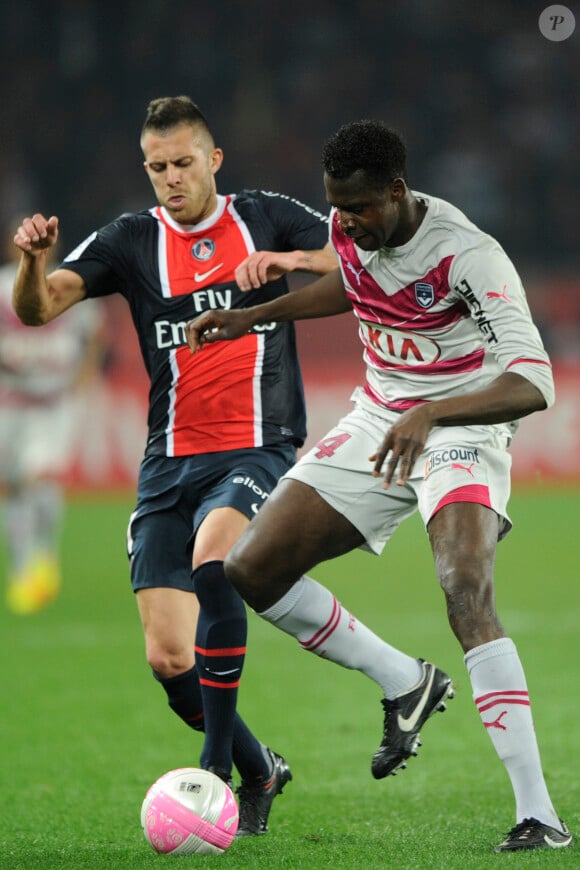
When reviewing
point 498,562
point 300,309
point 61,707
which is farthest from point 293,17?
point 300,309

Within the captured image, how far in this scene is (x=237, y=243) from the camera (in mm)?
5129

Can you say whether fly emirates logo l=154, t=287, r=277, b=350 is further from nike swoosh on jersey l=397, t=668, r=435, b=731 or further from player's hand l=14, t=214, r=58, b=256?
nike swoosh on jersey l=397, t=668, r=435, b=731

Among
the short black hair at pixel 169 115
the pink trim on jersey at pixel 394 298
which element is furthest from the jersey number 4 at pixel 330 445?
the short black hair at pixel 169 115

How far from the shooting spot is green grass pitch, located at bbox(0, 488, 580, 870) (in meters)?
4.13

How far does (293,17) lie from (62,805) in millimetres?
18976

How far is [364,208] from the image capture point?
4.14 meters

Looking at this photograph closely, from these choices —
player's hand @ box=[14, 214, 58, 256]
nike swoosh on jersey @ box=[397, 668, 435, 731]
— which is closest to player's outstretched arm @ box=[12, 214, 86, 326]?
player's hand @ box=[14, 214, 58, 256]

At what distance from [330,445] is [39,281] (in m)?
1.19

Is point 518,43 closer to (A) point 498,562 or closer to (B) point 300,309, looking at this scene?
(A) point 498,562

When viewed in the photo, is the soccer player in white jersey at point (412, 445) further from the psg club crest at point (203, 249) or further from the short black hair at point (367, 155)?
the psg club crest at point (203, 249)

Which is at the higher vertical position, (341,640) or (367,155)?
(367,155)

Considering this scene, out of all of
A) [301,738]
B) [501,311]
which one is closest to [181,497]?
[501,311]

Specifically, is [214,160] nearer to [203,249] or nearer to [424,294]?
[203,249]

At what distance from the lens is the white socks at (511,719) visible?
3857 millimetres
